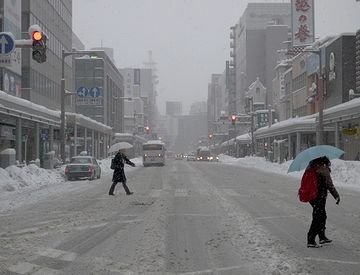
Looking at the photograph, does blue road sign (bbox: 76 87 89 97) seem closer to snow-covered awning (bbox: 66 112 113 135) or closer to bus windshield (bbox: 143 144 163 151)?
snow-covered awning (bbox: 66 112 113 135)

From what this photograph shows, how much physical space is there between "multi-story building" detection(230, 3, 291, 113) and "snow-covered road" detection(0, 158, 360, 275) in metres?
117

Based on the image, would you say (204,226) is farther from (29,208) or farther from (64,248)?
(29,208)

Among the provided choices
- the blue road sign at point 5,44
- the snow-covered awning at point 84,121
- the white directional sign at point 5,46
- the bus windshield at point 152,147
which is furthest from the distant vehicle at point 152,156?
the blue road sign at point 5,44

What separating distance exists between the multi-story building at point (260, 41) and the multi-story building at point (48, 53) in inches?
2722

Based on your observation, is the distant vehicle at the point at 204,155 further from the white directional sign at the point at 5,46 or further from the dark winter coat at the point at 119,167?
the white directional sign at the point at 5,46

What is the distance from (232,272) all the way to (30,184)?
2109 cm

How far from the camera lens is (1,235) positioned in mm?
11125

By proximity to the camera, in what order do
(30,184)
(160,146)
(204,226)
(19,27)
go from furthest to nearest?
(160,146) < (19,27) < (30,184) < (204,226)

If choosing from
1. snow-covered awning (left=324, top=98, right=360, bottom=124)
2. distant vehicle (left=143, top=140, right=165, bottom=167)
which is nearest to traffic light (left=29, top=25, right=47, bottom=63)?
snow-covered awning (left=324, top=98, right=360, bottom=124)

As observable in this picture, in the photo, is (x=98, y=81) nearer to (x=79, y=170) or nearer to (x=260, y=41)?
(x=260, y=41)

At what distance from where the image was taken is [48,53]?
2361 inches

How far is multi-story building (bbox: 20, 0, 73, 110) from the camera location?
5344 centimetres

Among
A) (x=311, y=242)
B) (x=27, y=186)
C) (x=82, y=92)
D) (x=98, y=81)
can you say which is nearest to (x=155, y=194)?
(x=27, y=186)

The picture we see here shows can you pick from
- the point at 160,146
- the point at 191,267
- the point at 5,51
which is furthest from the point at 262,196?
the point at 160,146
